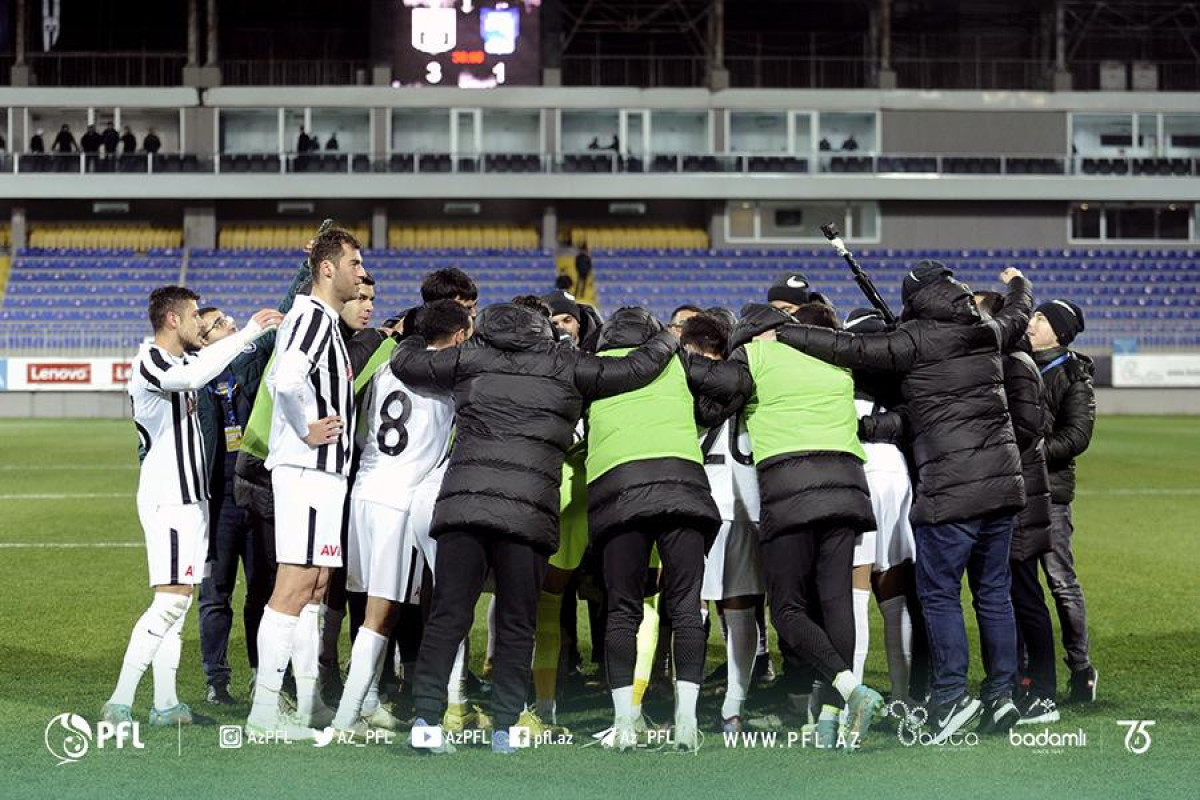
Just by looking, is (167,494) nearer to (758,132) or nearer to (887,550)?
(887,550)

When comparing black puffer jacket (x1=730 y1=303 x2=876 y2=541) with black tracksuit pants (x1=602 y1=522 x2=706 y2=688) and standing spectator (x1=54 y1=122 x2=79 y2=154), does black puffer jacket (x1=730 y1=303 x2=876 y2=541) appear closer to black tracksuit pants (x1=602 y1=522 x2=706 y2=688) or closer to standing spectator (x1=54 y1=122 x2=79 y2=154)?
black tracksuit pants (x1=602 y1=522 x2=706 y2=688)

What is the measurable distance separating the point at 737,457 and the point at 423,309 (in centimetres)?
170

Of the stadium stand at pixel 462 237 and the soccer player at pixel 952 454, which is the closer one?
the soccer player at pixel 952 454

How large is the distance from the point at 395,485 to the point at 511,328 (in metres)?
0.95

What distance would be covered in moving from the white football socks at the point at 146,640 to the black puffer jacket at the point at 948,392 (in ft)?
10.2

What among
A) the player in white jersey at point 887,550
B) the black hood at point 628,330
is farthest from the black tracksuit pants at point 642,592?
the player in white jersey at point 887,550

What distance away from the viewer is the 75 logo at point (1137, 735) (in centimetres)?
685

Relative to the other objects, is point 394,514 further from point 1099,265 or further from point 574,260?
point 1099,265

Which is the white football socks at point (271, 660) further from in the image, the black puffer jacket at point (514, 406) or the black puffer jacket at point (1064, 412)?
the black puffer jacket at point (1064, 412)

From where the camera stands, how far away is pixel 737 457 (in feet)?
25.0

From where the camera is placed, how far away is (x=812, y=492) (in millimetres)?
6996

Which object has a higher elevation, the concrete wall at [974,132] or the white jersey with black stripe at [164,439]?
the concrete wall at [974,132]

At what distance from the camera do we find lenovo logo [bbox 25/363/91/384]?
3678 centimetres

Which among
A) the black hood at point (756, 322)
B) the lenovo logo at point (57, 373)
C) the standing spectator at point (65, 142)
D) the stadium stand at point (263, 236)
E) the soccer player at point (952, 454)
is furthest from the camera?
the stadium stand at point (263, 236)
